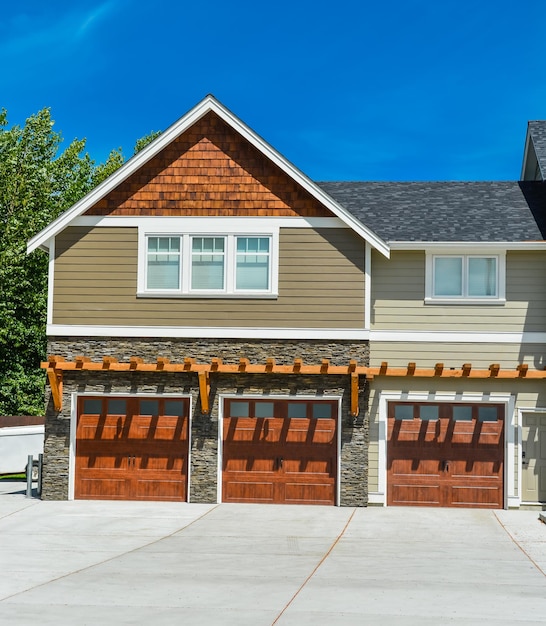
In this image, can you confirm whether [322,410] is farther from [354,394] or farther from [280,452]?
[280,452]

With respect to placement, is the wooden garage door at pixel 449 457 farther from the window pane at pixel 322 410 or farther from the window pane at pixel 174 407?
the window pane at pixel 174 407

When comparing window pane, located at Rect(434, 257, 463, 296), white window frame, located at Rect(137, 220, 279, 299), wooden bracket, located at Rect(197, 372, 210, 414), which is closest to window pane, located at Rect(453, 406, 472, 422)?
window pane, located at Rect(434, 257, 463, 296)

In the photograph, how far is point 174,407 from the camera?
2088 cm

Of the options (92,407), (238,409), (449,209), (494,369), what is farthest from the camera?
(449,209)

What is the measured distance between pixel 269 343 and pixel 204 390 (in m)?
1.80

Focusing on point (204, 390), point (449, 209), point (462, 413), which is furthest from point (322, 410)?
point (449, 209)

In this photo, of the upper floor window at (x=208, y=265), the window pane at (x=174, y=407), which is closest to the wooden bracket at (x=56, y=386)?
the window pane at (x=174, y=407)

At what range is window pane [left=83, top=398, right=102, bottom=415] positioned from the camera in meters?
21.0

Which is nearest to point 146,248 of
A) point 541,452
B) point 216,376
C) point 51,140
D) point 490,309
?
point 216,376

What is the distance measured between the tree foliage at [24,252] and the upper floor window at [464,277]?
18627 millimetres

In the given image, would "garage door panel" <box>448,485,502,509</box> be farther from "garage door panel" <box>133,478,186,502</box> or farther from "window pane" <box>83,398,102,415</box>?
"window pane" <box>83,398,102,415</box>

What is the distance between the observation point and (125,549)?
14.7 metres

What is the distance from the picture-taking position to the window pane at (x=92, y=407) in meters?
21.0

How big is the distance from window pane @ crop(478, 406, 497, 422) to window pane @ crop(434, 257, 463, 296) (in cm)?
267
